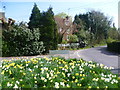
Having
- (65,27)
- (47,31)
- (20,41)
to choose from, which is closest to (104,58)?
(47,31)

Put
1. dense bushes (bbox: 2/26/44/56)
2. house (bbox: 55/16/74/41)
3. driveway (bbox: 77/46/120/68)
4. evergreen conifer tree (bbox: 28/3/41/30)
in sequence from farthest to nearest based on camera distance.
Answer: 1. house (bbox: 55/16/74/41)
2. evergreen conifer tree (bbox: 28/3/41/30)
3. dense bushes (bbox: 2/26/44/56)
4. driveway (bbox: 77/46/120/68)

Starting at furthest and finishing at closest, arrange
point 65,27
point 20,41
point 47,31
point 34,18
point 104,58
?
point 65,27 → point 34,18 → point 47,31 → point 20,41 → point 104,58

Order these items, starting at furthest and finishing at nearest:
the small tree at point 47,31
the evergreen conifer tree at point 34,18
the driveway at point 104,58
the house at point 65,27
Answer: the house at point 65,27 < the evergreen conifer tree at point 34,18 < the small tree at point 47,31 < the driveway at point 104,58

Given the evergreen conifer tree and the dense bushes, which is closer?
the dense bushes

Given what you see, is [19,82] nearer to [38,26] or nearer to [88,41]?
[38,26]

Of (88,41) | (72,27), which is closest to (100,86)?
(88,41)

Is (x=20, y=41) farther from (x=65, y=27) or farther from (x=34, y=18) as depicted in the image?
(x=65, y=27)

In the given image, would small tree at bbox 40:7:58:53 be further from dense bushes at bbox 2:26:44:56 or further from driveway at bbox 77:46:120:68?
driveway at bbox 77:46:120:68

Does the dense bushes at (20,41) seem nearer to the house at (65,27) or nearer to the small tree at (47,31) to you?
the small tree at (47,31)

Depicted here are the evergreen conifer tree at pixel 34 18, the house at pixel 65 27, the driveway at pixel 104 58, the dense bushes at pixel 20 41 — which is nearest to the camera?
the driveway at pixel 104 58

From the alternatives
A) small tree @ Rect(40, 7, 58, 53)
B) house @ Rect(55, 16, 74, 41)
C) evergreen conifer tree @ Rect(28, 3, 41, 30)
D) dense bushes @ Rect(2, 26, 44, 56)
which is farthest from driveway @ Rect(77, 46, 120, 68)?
house @ Rect(55, 16, 74, 41)

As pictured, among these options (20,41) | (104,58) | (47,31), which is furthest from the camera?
(47,31)

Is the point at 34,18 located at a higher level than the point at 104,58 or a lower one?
higher

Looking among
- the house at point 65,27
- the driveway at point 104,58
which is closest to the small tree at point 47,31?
the driveway at point 104,58
